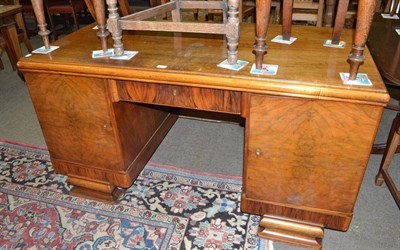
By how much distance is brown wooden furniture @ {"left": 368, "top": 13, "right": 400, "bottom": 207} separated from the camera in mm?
1437

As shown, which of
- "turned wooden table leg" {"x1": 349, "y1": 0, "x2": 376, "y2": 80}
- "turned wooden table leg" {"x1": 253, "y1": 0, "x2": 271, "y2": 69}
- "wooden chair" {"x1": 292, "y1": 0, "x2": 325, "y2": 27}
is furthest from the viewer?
"wooden chair" {"x1": 292, "y1": 0, "x2": 325, "y2": 27}

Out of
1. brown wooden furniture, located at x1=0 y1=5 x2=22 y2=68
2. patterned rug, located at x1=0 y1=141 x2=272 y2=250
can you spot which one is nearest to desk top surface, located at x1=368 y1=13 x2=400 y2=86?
patterned rug, located at x1=0 y1=141 x2=272 y2=250

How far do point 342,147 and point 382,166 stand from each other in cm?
76

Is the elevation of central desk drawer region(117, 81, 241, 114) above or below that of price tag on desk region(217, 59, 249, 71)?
below

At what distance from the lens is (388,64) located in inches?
58.6

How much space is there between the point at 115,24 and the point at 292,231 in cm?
114

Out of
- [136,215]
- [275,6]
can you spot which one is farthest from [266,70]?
[275,6]

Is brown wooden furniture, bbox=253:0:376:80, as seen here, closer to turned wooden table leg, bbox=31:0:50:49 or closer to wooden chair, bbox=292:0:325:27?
turned wooden table leg, bbox=31:0:50:49

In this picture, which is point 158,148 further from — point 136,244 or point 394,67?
point 394,67

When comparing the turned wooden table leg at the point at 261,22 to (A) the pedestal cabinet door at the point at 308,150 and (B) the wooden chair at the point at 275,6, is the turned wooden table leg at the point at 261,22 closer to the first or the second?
(A) the pedestal cabinet door at the point at 308,150

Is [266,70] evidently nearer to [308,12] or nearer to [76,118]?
[76,118]

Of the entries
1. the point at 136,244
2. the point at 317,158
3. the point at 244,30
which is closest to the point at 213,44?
the point at 244,30

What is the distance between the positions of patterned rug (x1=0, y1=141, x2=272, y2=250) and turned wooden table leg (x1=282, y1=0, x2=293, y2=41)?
2.67ft

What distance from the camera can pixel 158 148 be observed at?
2166mm
